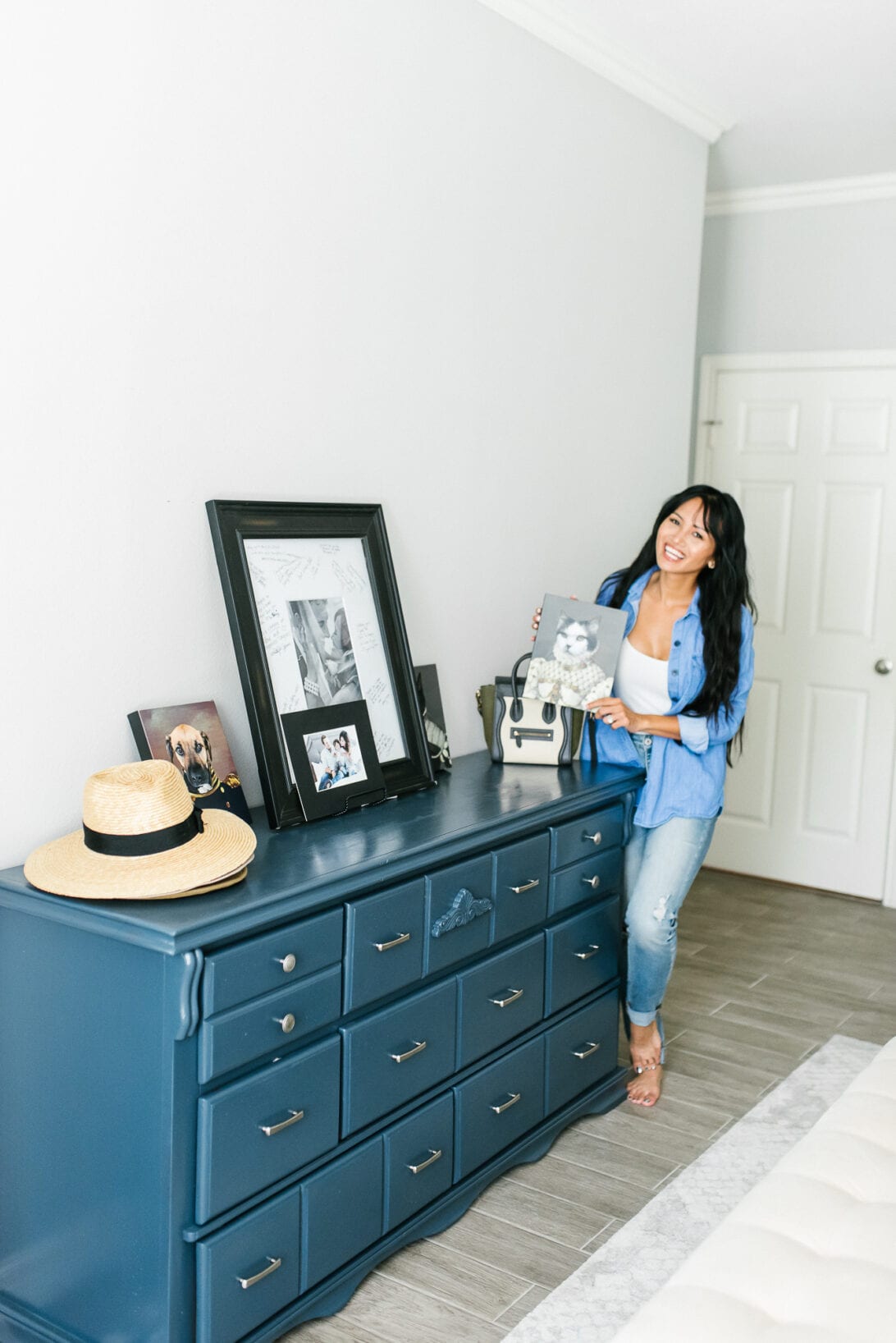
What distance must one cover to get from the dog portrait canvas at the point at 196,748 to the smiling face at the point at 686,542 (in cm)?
126

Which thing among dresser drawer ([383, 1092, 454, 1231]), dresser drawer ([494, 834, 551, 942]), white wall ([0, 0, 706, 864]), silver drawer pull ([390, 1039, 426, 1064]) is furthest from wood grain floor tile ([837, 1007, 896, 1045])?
silver drawer pull ([390, 1039, 426, 1064])

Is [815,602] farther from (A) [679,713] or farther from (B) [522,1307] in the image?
(B) [522,1307]

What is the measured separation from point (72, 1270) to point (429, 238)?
2.29m

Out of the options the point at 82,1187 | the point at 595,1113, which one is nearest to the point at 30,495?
the point at 82,1187

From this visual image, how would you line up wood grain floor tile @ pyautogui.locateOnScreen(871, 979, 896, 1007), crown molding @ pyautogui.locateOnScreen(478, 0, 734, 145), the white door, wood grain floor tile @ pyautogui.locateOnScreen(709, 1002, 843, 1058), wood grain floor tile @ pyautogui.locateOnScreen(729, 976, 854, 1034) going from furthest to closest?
the white door
wood grain floor tile @ pyautogui.locateOnScreen(871, 979, 896, 1007)
wood grain floor tile @ pyautogui.locateOnScreen(729, 976, 854, 1034)
wood grain floor tile @ pyautogui.locateOnScreen(709, 1002, 843, 1058)
crown molding @ pyautogui.locateOnScreen(478, 0, 734, 145)

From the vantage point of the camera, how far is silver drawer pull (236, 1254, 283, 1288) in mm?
1988

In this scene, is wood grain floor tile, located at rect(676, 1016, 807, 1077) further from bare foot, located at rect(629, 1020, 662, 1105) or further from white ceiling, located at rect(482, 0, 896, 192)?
white ceiling, located at rect(482, 0, 896, 192)

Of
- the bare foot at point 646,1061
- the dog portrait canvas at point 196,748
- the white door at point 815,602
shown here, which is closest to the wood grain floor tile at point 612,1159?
the bare foot at point 646,1061

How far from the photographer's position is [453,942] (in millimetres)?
2451

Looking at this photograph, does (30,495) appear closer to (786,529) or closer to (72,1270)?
(72,1270)

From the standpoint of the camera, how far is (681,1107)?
3.12 m

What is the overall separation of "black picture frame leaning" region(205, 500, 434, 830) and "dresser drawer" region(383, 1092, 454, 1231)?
0.63 m

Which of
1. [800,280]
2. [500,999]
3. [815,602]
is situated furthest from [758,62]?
[500,999]

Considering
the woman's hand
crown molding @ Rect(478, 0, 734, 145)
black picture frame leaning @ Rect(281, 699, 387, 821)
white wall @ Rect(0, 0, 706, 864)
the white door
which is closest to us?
white wall @ Rect(0, 0, 706, 864)
